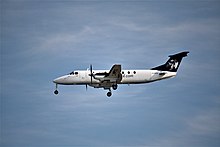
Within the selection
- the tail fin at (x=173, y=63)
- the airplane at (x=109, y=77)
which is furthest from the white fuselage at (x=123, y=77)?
the tail fin at (x=173, y=63)

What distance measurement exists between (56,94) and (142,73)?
15163mm

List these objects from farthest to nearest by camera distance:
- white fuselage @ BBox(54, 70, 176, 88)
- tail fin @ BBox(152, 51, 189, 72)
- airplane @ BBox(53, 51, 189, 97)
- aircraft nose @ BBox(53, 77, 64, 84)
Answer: tail fin @ BBox(152, 51, 189, 72) < aircraft nose @ BBox(53, 77, 64, 84) < white fuselage @ BBox(54, 70, 176, 88) < airplane @ BBox(53, 51, 189, 97)

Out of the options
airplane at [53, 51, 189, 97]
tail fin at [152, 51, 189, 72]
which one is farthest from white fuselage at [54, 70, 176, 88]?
tail fin at [152, 51, 189, 72]

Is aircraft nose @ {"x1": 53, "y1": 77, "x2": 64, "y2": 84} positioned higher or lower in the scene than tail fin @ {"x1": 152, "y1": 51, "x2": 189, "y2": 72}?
lower

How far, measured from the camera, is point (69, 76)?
56188 millimetres

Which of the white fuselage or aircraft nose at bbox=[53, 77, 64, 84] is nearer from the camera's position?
the white fuselage

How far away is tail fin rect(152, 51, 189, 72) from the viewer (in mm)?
58419

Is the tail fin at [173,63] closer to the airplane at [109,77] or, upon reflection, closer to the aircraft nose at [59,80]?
the airplane at [109,77]

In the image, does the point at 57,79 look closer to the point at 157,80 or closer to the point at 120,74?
the point at 120,74

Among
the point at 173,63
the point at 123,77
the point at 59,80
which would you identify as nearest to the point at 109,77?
the point at 123,77

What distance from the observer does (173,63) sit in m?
58.8

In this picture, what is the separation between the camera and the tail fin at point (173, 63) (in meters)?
58.4

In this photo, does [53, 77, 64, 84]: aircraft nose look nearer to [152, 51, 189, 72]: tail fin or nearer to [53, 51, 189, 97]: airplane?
[53, 51, 189, 97]: airplane

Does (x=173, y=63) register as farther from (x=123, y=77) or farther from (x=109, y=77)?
(x=109, y=77)
